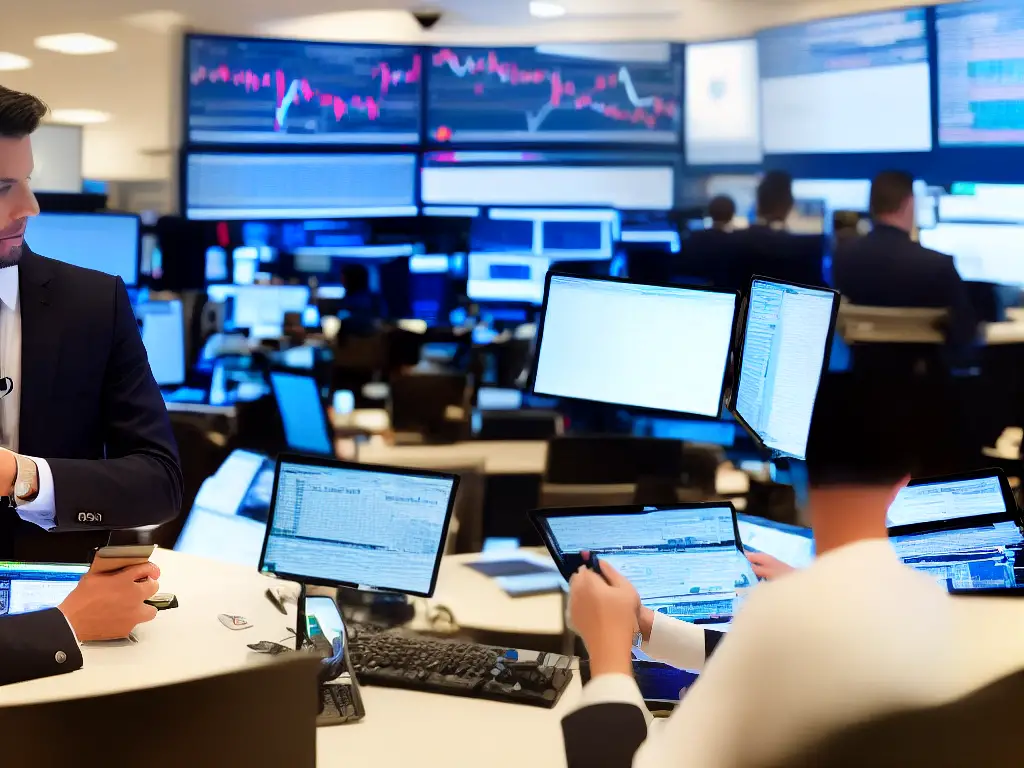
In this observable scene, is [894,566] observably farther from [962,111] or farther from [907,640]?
[962,111]

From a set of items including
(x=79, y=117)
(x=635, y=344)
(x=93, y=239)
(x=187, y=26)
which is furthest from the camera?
(x=187, y=26)

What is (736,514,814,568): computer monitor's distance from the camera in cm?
212

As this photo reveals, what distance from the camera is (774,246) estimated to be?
216 inches

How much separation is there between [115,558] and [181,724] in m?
0.63

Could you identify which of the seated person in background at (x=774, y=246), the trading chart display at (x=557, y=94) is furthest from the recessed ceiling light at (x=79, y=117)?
the seated person in background at (x=774, y=246)

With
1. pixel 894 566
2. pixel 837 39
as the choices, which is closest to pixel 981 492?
pixel 894 566

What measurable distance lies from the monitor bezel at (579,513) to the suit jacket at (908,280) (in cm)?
305

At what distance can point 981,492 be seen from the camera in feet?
6.78

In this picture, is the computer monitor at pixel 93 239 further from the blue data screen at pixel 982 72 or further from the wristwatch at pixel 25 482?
the blue data screen at pixel 982 72

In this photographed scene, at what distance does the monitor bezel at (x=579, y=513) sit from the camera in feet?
6.39

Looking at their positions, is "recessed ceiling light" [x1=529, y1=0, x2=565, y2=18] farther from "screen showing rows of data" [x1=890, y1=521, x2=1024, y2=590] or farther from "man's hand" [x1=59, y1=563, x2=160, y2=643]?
"man's hand" [x1=59, y1=563, x2=160, y2=643]

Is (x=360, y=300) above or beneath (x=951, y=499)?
above

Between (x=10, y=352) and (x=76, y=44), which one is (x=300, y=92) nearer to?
(x=76, y=44)

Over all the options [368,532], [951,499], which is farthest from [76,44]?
[951,499]
